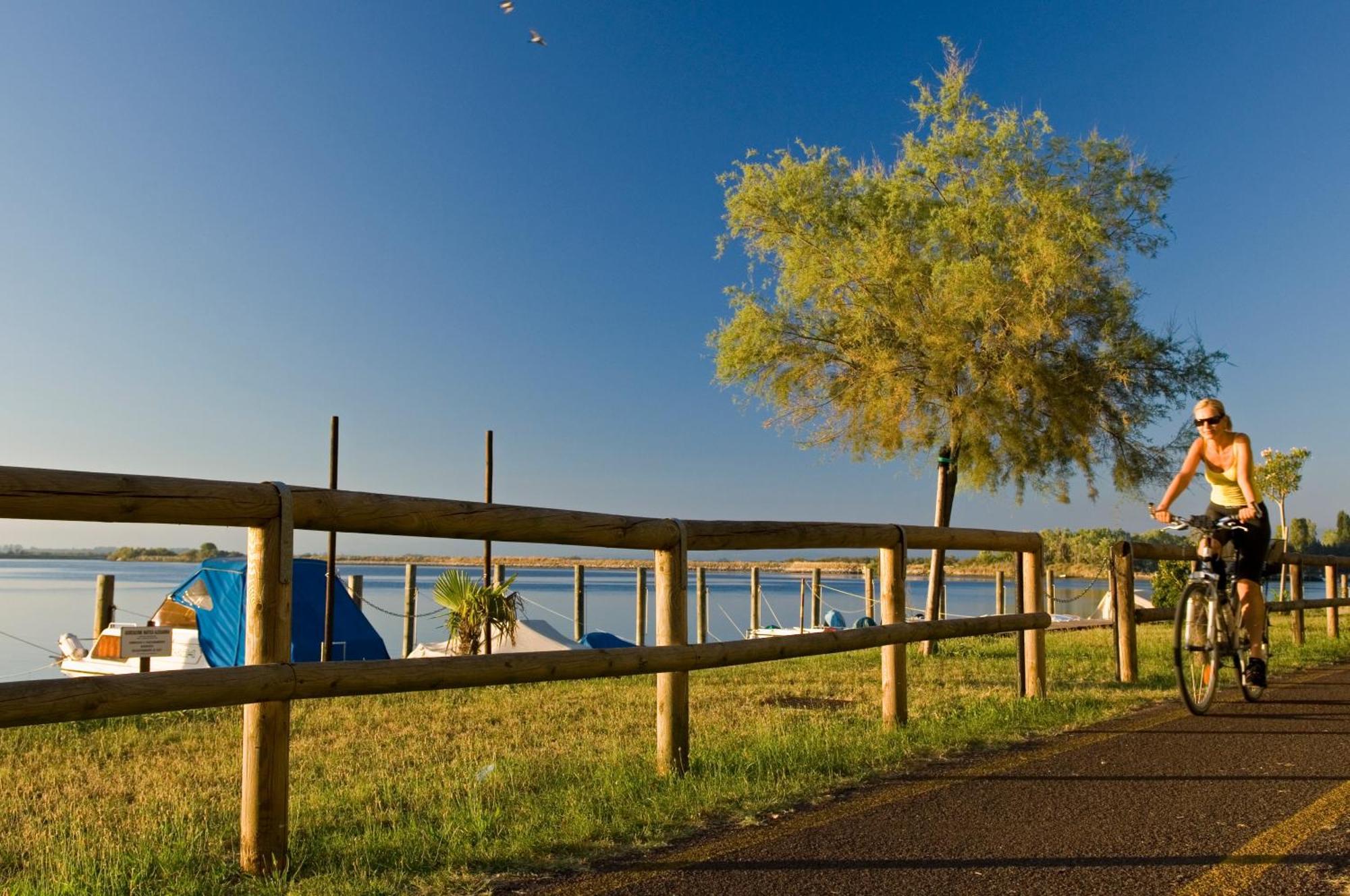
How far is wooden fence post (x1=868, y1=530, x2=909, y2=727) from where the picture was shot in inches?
281

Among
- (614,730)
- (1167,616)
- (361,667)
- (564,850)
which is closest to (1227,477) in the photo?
(1167,616)

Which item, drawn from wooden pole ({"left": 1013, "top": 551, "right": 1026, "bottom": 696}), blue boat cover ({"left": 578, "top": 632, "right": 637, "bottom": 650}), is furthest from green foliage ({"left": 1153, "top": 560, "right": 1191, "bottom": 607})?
wooden pole ({"left": 1013, "top": 551, "right": 1026, "bottom": 696})

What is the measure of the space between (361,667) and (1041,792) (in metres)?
3.25

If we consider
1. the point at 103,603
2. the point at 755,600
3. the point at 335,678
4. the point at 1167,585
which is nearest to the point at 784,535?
the point at 335,678

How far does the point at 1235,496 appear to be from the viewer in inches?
306

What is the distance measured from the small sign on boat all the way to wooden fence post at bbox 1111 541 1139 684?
8.63 m

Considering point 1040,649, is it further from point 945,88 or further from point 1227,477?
point 945,88

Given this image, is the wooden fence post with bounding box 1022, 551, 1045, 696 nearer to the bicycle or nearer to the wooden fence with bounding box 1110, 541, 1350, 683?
the wooden fence with bounding box 1110, 541, 1350, 683

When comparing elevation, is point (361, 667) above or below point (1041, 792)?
above

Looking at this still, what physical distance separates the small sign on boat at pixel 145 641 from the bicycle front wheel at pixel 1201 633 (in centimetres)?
858

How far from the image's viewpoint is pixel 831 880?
3.76 m

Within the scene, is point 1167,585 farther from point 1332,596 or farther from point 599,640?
point 599,640

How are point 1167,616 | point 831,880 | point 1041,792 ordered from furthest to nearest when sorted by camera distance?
point 1167,616 < point 1041,792 < point 831,880

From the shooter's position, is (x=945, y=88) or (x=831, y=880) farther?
(x=945, y=88)
